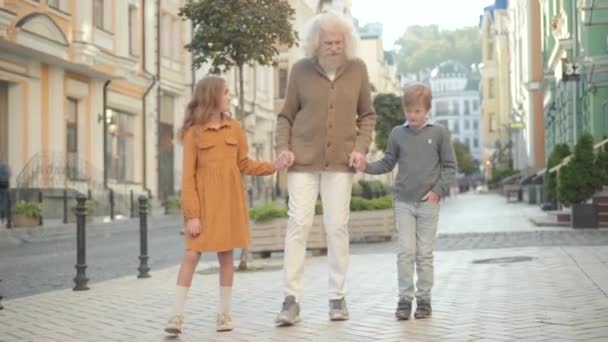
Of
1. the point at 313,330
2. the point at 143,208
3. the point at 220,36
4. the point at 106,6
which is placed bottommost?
the point at 313,330

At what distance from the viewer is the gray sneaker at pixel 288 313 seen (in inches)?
254

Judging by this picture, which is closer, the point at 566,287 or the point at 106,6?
the point at 566,287

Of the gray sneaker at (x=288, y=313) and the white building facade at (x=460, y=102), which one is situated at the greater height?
the white building facade at (x=460, y=102)

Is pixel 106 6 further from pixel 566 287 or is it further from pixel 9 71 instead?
pixel 566 287

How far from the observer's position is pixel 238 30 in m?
13.2

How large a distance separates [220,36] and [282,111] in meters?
6.72

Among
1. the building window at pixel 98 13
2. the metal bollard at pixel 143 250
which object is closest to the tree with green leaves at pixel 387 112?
the building window at pixel 98 13

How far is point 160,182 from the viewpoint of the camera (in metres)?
37.4

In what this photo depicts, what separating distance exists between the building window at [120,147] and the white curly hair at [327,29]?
2676cm

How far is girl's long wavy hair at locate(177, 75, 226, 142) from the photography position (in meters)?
6.42

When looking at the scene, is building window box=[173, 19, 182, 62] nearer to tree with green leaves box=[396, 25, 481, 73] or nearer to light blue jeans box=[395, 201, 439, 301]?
light blue jeans box=[395, 201, 439, 301]

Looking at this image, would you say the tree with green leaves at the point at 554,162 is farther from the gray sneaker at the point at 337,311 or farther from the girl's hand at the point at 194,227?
the girl's hand at the point at 194,227

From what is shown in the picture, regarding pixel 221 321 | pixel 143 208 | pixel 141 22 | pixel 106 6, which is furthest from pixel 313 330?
pixel 141 22

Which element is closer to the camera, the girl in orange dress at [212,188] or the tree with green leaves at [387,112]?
the girl in orange dress at [212,188]
